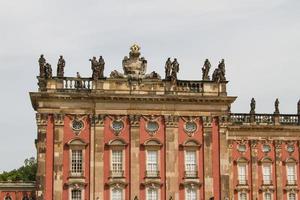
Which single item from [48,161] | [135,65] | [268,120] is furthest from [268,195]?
[48,161]

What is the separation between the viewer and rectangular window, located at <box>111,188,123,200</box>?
2023 inches

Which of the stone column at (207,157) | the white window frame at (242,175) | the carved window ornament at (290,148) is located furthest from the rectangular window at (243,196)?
the stone column at (207,157)

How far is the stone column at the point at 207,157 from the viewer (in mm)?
52594

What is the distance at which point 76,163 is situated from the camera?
51469 millimetres

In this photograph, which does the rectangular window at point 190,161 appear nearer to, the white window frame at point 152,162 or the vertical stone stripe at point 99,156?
the white window frame at point 152,162

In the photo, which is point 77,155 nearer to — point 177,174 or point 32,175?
point 177,174

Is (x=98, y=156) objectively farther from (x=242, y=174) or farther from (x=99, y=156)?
(x=242, y=174)

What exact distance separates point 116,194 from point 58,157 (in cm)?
526

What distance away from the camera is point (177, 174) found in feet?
172

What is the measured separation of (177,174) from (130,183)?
3.78 m

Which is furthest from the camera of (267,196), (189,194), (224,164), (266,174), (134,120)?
(266,174)

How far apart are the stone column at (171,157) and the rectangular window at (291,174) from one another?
1791cm

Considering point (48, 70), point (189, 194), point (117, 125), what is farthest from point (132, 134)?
point (48, 70)

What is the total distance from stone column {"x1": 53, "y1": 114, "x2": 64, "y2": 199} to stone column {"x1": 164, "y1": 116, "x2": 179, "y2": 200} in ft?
26.8
